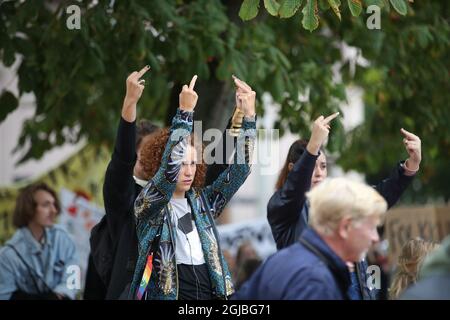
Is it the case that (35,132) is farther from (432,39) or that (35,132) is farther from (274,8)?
(274,8)

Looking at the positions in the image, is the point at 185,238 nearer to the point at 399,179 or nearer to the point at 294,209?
the point at 294,209

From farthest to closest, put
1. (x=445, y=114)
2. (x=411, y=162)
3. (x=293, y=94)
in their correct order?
(x=445, y=114) < (x=293, y=94) < (x=411, y=162)

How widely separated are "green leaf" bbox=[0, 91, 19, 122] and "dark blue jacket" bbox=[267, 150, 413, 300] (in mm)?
3284

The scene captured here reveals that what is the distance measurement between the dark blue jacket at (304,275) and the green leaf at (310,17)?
204 centimetres

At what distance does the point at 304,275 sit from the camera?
146 inches

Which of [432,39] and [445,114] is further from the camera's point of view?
[445,114]

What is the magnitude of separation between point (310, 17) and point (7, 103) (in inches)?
121

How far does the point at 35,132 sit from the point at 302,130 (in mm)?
2484

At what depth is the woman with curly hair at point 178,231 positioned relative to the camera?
4.89 m

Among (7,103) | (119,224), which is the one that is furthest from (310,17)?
(7,103)

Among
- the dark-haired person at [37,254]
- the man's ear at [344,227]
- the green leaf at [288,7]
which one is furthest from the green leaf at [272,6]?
the dark-haired person at [37,254]

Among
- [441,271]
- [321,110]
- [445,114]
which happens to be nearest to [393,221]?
[445,114]

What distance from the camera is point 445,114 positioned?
31.3ft

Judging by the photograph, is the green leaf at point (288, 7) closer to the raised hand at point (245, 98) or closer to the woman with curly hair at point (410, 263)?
the raised hand at point (245, 98)
